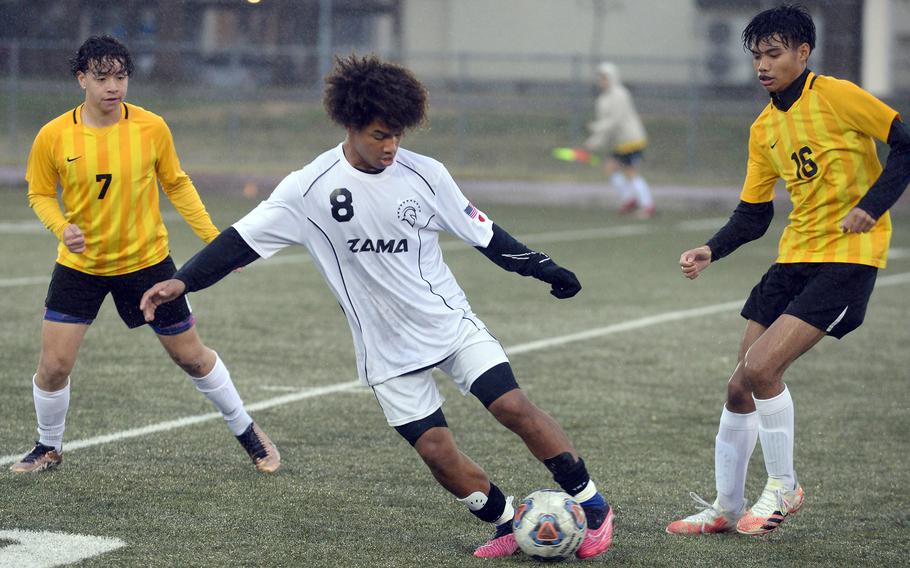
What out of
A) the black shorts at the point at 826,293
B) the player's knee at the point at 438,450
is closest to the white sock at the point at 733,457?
the black shorts at the point at 826,293

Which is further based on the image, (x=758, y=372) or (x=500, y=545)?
(x=758, y=372)

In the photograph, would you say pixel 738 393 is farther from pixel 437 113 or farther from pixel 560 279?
pixel 437 113

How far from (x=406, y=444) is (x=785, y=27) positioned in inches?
111

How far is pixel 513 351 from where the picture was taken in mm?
9539

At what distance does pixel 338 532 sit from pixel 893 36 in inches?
1308

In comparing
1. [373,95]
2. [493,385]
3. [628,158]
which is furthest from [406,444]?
[628,158]

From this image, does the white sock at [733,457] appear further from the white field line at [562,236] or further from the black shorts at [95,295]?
the white field line at [562,236]

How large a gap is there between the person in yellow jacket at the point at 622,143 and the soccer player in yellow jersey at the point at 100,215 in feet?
47.0

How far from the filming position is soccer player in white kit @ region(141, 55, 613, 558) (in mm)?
4734

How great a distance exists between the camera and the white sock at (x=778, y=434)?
5.38 metres

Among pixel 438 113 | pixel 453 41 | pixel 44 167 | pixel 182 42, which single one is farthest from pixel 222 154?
pixel 44 167

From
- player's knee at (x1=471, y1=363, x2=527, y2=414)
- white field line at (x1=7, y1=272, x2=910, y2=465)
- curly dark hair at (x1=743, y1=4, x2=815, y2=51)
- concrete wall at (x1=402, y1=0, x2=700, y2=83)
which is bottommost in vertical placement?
white field line at (x1=7, y1=272, x2=910, y2=465)

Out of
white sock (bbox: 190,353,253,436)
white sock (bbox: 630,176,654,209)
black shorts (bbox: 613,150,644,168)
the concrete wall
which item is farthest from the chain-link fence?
white sock (bbox: 190,353,253,436)

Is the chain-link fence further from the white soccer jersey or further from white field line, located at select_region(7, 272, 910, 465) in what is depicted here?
the white soccer jersey
